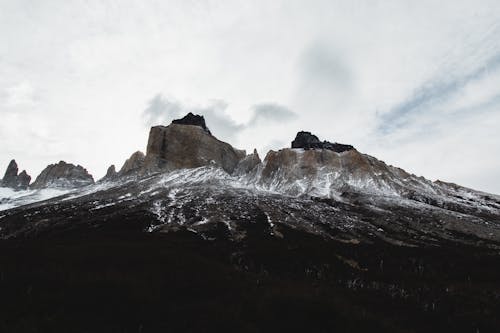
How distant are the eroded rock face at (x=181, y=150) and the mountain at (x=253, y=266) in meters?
72.7

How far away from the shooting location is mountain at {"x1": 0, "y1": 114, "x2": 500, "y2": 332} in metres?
12.3

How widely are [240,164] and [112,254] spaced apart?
17403 centimetres

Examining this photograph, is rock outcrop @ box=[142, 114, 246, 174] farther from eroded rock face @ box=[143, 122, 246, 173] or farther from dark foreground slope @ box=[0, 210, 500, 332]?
dark foreground slope @ box=[0, 210, 500, 332]

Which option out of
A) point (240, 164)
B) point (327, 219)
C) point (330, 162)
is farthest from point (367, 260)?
point (240, 164)

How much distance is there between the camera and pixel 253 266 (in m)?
27.5

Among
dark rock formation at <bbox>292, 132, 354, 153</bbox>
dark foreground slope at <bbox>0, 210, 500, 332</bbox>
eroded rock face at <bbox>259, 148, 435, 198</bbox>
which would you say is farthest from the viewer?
dark rock formation at <bbox>292, 132, 354, 153</bbox>

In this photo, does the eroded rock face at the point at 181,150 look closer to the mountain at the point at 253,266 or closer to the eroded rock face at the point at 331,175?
the eroded rock face at the point at 331,175

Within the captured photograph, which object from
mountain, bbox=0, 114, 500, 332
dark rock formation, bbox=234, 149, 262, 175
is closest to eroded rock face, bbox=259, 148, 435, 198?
dark rock formation, bbox=234, 149, 262, 175

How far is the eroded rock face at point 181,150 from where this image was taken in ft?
587

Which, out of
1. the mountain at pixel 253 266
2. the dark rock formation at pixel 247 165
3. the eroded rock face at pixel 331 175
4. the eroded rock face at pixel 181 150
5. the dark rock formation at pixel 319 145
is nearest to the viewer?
the mountain at pixel 253 266

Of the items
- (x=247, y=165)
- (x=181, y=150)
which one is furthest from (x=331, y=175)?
(x=181, y=150)

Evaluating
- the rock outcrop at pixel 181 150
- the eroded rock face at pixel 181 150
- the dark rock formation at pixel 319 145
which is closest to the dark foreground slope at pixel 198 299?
the rock outcrop at pixel 181 150

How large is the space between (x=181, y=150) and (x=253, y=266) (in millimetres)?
165017

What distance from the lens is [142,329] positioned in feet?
35.5
